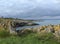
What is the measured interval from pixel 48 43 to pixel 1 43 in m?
3.10

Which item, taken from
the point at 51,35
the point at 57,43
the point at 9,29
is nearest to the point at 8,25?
the point at 9,29

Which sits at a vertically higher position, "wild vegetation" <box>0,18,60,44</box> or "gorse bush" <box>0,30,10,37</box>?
"gorse bush" <box>0,30,10,37</box>

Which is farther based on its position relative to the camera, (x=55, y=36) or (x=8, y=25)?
(x=8, y=25)

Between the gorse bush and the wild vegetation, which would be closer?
the wild vegetation

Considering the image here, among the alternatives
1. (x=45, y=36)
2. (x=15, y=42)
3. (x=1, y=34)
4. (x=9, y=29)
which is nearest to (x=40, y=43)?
(x=15, y=42)

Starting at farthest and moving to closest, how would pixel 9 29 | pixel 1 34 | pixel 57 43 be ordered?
pixel 9 29 < pixel 1 34 < pixel 57 43

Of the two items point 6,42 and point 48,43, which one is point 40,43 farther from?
point 6,42

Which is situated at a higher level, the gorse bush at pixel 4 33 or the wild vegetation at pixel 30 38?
the gorse bush at pixel 4 33

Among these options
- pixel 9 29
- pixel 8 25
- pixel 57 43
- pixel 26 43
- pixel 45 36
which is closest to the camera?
pixel 26 43

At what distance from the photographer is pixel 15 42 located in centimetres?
1499

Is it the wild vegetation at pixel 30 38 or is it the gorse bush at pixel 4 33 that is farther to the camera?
the gorse bush at pixel 4 33

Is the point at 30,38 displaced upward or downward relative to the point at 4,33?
downward

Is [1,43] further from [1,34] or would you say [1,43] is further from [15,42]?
[1,34]

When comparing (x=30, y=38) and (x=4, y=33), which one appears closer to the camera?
(x=30, y=38)
